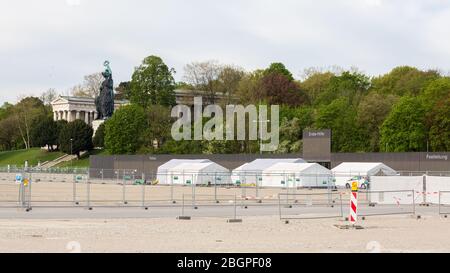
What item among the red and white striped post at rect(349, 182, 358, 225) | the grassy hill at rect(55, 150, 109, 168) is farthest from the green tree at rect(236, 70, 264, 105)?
the red and white striped post at rect(349, 182, 358, 225)

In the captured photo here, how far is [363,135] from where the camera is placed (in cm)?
11162

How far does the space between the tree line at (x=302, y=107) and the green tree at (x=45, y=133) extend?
717 millimetres

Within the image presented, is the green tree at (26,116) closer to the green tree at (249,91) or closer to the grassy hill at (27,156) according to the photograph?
the grassy hill at (27,156)

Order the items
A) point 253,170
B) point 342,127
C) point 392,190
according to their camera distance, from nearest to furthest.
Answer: point 392,190, point 253,170, point 342,127

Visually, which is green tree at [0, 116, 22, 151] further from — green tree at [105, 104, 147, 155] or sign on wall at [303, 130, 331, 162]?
sign on wall at [303, 130, 331, 162]

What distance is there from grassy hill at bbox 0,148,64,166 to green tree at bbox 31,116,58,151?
214 centimetres

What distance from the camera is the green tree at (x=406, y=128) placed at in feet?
323

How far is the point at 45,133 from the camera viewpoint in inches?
6314

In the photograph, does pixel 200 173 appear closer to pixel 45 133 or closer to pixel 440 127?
pixel 440 127

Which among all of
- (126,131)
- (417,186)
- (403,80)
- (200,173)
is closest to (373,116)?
(403,80)

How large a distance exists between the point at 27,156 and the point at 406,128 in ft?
292

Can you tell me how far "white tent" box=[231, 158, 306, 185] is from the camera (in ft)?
273

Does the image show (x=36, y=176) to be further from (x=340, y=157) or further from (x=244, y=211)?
(x=244, y=211)
